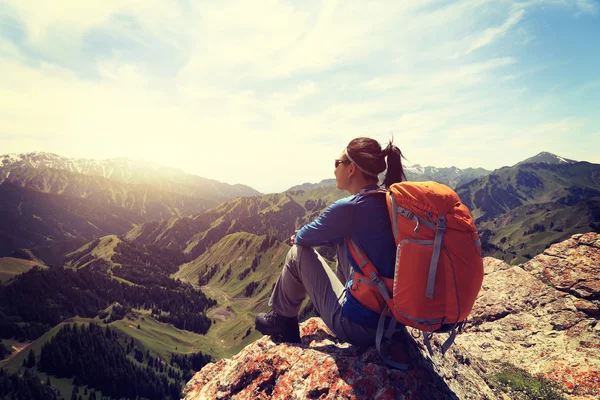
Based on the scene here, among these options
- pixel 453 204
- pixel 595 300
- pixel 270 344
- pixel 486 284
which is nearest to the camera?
pixel 453 204

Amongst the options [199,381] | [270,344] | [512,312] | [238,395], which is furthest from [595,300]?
[199,381]

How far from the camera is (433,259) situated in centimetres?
596

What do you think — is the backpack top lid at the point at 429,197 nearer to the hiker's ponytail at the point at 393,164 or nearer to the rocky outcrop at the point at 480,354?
the hiker's ponytail at the point at 393,164

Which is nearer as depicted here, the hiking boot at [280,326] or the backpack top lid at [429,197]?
the backpack top lid at [429,197]

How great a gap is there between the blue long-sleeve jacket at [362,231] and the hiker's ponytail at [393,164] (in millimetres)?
753

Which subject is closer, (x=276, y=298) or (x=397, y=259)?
(x=397, y=259)

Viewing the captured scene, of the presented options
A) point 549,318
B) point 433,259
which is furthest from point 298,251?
point 549,318

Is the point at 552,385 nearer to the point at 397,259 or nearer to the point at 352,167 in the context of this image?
the point at 397,259

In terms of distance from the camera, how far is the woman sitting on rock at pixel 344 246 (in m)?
6.95

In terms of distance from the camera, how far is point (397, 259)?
20.8ft

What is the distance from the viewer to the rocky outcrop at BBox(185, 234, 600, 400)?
743 centimetres

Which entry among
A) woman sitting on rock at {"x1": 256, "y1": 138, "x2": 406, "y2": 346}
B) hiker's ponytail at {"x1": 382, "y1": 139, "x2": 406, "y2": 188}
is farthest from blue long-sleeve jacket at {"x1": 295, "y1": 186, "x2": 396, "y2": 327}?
hiker's ponytail at {"x1": 382, "y1": 139, "x2": 406, "y2": 188}

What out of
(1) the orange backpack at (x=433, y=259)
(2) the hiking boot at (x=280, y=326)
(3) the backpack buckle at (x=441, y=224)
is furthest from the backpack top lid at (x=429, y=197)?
(2) the hiking boot at (x=280, y=326)

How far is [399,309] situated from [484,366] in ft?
30.0
